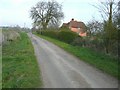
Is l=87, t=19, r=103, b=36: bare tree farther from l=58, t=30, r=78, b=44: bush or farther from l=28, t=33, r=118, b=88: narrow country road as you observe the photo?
l=28, t=33, r=118, b=88: narrow country road

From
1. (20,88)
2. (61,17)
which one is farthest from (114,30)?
(61,17)

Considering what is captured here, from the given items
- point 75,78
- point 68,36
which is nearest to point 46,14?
point 68,36

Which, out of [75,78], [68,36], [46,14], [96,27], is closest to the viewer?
[75,78]

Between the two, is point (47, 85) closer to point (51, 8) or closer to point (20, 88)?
point (20, 88)

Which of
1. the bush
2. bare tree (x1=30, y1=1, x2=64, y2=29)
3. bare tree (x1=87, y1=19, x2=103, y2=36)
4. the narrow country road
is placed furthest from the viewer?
bare tree (x1=30, y1=1, x2=64, y2=29)

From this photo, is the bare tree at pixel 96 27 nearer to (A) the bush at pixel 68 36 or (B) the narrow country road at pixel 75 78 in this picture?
(A) the bush at pixel 68 36

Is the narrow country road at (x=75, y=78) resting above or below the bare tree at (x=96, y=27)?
below

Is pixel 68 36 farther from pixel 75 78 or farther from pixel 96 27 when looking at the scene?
pixel 75 78

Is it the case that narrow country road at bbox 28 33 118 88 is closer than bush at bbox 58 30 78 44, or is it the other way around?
narrow country road at bbox 28 33 118 88

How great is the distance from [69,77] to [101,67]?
11.8 feet

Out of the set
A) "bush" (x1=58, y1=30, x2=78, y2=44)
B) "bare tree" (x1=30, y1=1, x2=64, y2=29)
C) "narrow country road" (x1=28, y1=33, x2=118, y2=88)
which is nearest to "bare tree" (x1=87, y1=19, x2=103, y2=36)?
"bush" (x1=58, y1=30, x2=78, y2=44)

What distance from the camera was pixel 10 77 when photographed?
13.9 metres

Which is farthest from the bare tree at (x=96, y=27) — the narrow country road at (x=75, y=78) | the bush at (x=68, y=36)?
the narrow country road at (x=75, y=78)

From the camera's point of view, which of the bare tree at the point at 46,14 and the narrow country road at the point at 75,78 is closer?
the narrow country road at the point at 75,78
